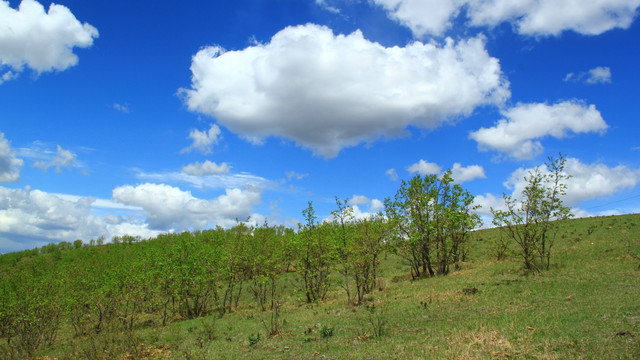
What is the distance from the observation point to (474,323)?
47.3ft

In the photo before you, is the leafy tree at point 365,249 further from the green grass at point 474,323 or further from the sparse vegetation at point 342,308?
the green grass at point 474,323

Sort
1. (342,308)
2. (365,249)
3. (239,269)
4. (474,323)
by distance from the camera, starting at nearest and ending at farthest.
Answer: (474,323) → (342,308) → (365,249) → (239,269)

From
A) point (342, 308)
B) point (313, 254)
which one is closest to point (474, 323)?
point (342, 308)

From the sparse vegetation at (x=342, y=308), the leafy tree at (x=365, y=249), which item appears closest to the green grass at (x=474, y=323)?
the sparse vegetation at (x=342, y=308)

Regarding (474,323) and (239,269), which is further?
(239,269)

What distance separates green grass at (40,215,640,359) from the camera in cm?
1129

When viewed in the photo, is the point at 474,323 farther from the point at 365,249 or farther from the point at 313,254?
the point at 313,254

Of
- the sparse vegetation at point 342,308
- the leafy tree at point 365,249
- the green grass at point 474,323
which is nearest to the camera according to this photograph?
the green grass at point 474,323

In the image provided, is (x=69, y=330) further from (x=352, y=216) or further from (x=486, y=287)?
(x=486, y=287)

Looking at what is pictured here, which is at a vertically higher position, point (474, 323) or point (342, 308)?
point (474, 323)

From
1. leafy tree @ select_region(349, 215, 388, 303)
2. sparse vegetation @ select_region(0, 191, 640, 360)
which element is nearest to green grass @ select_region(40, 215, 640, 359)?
sparse vegetation @ select_region(0, 191, 640, 360)

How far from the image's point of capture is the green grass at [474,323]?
1129cm

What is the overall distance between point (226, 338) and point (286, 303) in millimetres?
13073

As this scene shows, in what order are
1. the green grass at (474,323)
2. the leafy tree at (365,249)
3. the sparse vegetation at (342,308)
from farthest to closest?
1. the leafy tree at (365,249)
2. the sparse vegetation at (342,308)
3. the green grass at (474,323)
